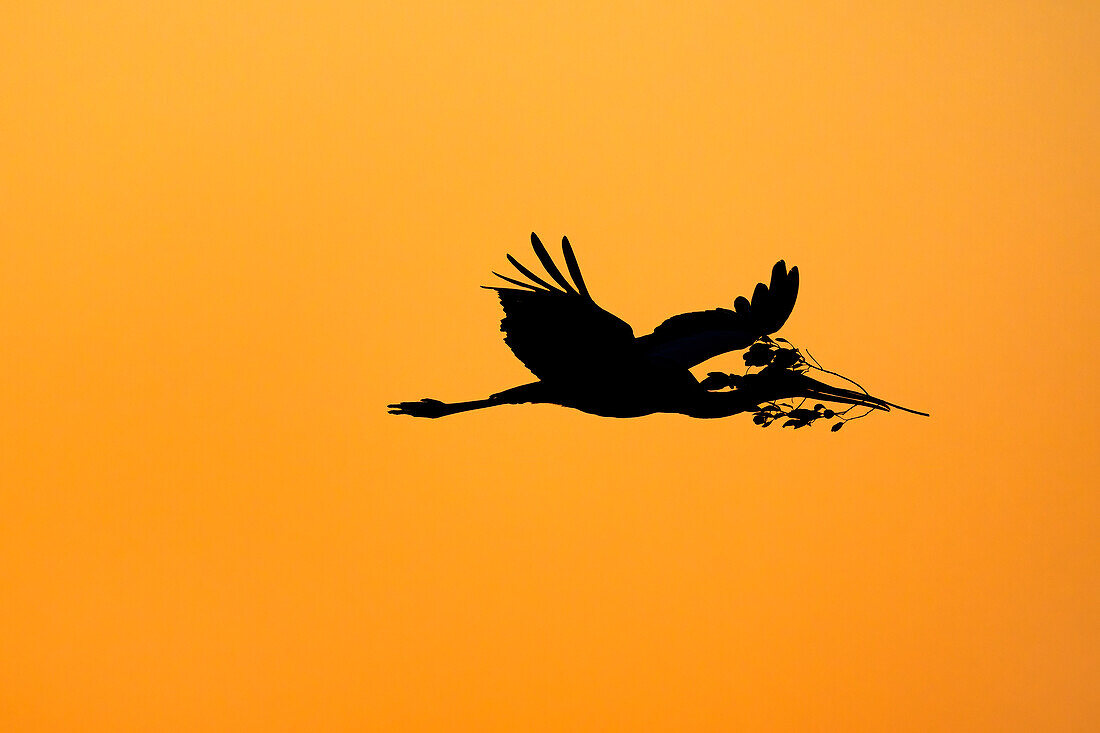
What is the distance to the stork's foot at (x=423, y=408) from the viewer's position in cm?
173

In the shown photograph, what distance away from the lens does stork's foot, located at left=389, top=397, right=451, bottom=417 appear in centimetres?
173

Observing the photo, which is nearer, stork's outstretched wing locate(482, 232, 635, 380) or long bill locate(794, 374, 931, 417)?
stork's outstretched wing locate(482, 232, 635, 380)

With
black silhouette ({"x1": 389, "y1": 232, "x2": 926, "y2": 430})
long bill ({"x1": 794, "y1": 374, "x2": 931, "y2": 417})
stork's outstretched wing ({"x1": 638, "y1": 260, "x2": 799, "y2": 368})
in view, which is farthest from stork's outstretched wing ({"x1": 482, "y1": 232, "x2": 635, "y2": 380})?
long bill ({"x1": 794, "y1": 374, "x2": 931, "y2": 417})

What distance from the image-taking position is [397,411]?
1763mm

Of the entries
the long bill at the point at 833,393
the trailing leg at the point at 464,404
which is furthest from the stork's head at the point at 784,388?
the trailing leg at the point at 464,404

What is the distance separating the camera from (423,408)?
1.74 metres

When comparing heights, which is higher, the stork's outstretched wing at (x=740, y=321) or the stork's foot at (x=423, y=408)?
the stork's outstretched wing at (x=740, y=321)

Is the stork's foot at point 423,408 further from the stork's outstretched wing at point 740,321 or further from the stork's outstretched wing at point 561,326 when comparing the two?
the stork's outstretched wing at point 740,321

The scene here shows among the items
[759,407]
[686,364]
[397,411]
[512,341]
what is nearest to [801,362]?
[759,407]

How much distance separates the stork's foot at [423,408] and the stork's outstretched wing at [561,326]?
0.74ft

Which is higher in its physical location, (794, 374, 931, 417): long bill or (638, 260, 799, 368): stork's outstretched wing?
(638, 260, 799, 368): stork's outstretched wing

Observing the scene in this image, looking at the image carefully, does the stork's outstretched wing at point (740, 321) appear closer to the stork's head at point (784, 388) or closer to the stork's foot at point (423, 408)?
the stork's head at point (784, 388)

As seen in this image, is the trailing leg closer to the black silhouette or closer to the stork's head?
the black silhouette

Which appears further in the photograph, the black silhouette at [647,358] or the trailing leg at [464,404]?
the trailing leg at [464,404]
